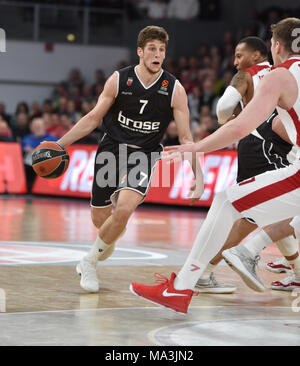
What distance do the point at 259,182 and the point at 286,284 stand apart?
1.99 m

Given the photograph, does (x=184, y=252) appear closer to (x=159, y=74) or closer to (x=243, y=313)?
(x=159, y=74)

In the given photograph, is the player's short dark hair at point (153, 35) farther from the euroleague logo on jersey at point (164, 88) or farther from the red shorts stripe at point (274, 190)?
the red shorts stripe at point (274, 190)

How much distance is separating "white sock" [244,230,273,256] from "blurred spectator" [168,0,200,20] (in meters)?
17.3

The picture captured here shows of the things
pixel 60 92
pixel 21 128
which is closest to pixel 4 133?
pixel 21 128

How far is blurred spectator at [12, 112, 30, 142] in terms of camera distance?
65.2ft

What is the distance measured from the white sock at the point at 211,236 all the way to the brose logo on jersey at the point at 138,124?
74.9 inches

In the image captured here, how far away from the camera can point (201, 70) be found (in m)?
20.6

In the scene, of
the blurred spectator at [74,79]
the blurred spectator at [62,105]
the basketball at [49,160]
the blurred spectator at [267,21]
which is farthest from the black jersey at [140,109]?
Result: the blurred spectator at [74,79]

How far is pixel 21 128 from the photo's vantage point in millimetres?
20000

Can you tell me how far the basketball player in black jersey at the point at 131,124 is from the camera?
7.02 meters

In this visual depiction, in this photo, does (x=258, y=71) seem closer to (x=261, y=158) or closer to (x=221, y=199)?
(x=261, y=158)

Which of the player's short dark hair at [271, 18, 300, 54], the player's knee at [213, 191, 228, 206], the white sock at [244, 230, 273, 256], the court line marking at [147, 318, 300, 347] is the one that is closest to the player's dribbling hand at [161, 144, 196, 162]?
the player's knee at [213, 191, 228, 206]

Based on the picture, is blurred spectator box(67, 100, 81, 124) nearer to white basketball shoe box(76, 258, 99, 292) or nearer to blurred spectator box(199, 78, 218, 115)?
blurred spectator box(199, 78, 218, 115)

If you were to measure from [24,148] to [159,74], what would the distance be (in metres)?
11.1
